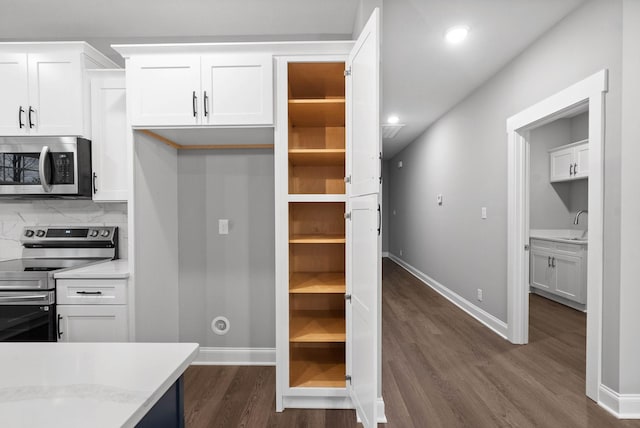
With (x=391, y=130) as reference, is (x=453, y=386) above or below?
below

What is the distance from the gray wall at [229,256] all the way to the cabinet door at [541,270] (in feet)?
12.8

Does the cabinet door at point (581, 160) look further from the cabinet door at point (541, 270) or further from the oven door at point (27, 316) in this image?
the oven door at point (27, 316)

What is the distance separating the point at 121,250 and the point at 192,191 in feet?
2.40

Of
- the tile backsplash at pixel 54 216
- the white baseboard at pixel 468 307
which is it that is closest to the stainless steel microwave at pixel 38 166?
the tile backsplash at pixel 54 216

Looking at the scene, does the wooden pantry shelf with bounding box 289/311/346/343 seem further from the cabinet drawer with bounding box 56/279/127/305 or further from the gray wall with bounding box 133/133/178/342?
the cabinet drawer with bounding box 56/279/127/305

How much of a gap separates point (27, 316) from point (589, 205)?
3580 mm

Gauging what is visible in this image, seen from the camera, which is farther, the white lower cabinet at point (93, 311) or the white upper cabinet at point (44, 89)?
the white upper cabinet at point (44, 89)

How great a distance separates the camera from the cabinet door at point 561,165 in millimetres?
4141

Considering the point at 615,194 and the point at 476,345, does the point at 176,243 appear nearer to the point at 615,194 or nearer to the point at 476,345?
the point at 476,345

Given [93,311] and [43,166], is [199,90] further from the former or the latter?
[93,311]

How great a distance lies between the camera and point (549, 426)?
5.83ft

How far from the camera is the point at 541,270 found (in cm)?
439

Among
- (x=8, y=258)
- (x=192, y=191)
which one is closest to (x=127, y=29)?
(x=192, y=191)

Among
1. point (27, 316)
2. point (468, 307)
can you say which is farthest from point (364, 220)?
point (468, 307)
